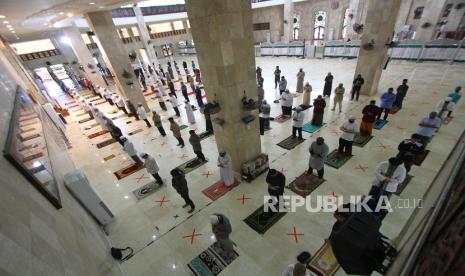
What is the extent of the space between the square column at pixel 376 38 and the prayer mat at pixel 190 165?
948 cm

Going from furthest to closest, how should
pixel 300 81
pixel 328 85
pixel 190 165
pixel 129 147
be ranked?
pixel 300 81
pixel 328 85
pixel 190 165
pixel 129 147

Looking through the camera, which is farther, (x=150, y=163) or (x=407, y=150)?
(x=150, y=163)

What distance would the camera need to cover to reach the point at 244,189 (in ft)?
22.0

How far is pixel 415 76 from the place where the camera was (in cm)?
1331

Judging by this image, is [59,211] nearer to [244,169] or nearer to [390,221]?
[244,169]

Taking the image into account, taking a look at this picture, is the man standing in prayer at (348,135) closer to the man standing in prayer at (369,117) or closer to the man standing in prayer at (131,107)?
the man standing in prayer at (369,117)

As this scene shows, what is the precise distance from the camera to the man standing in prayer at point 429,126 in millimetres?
6238

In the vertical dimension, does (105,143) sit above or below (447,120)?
below

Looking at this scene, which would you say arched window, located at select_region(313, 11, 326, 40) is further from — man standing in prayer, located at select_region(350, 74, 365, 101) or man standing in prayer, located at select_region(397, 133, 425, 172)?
man standing in prayer, located at select_region(397, 133, 425, 172)

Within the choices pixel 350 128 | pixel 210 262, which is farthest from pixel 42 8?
pixel 350 128

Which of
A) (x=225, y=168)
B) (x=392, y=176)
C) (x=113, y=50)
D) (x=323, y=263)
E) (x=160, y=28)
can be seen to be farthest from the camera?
(x=160, y=28)

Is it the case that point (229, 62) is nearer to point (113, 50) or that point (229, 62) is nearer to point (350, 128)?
point (350, 128)

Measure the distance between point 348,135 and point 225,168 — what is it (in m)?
3.92

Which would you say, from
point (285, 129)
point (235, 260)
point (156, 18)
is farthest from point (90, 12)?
point (156, 18)
